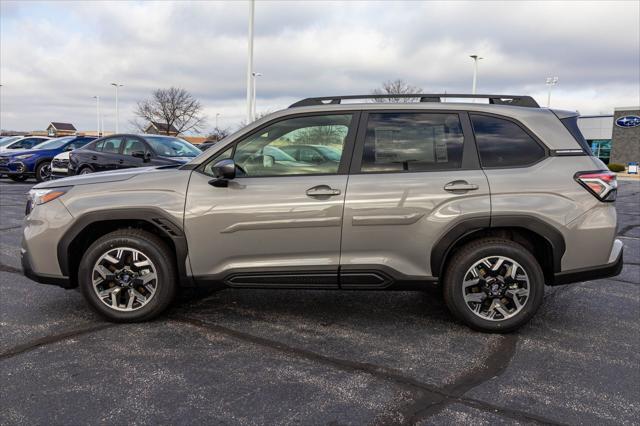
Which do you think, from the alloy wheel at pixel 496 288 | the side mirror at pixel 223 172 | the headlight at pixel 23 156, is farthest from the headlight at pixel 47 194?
the headlight at pixel 23 156

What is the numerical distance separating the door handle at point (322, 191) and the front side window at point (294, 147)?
15cm

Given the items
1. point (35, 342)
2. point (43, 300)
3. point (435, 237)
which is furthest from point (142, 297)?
point (435, 237)

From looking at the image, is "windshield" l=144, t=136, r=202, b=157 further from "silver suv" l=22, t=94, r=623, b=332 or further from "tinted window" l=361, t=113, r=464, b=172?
"tinted window" l=361, t=113, r=464, b=172

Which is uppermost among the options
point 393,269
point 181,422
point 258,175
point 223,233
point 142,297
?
point 258,175

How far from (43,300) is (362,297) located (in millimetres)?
2955

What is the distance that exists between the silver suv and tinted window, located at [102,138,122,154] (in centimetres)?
871

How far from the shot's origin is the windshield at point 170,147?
1126 centimetres

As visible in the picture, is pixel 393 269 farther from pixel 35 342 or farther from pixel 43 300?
pixel 43 300

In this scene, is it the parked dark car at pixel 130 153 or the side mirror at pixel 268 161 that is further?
the parked dark car at pixel 130 153

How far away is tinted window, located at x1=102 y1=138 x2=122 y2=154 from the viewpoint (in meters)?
12.3

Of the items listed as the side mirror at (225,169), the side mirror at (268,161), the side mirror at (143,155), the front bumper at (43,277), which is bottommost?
the front bumper at (43,277)

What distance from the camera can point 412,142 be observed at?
397cm

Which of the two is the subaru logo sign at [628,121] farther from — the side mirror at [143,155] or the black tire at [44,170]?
the black tire at [44,170]

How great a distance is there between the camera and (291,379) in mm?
3119
